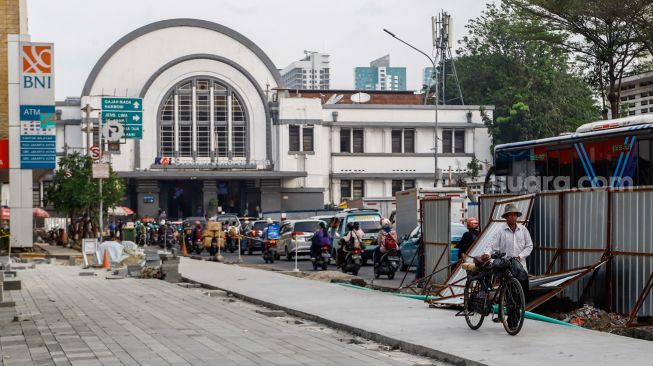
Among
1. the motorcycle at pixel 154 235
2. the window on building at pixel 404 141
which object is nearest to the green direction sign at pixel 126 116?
the motorcycle at pixel 154 235

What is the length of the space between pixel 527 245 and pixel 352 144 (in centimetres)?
6671

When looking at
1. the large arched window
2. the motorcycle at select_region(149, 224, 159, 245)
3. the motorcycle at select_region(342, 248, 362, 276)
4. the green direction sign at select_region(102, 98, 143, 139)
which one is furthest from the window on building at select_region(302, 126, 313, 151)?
the motorcycle at select_region(342, 248, 362, 276)

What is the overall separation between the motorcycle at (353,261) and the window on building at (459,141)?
171ft

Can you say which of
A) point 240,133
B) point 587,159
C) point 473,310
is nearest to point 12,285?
point 473,310

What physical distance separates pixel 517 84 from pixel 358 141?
1670 cm

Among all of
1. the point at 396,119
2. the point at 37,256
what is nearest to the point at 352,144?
the point at 396,119

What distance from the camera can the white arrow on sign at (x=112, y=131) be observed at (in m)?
48.8

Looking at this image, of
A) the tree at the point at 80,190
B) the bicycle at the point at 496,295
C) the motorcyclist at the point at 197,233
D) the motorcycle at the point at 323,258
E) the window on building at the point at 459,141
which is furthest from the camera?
the window on building at the point at 459,141

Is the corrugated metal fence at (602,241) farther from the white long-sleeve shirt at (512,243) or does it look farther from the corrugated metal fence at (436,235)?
the corrugated metal fence at (436,235)

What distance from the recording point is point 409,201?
3697 cm

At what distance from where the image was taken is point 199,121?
262ft

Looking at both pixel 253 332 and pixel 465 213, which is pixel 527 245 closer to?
pixel 253 332

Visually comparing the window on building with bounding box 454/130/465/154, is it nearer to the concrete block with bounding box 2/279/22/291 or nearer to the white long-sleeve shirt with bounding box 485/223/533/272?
the concrete block with bounding box 2/279/22/291

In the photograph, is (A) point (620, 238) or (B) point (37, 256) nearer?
(A) point (620, 238)
